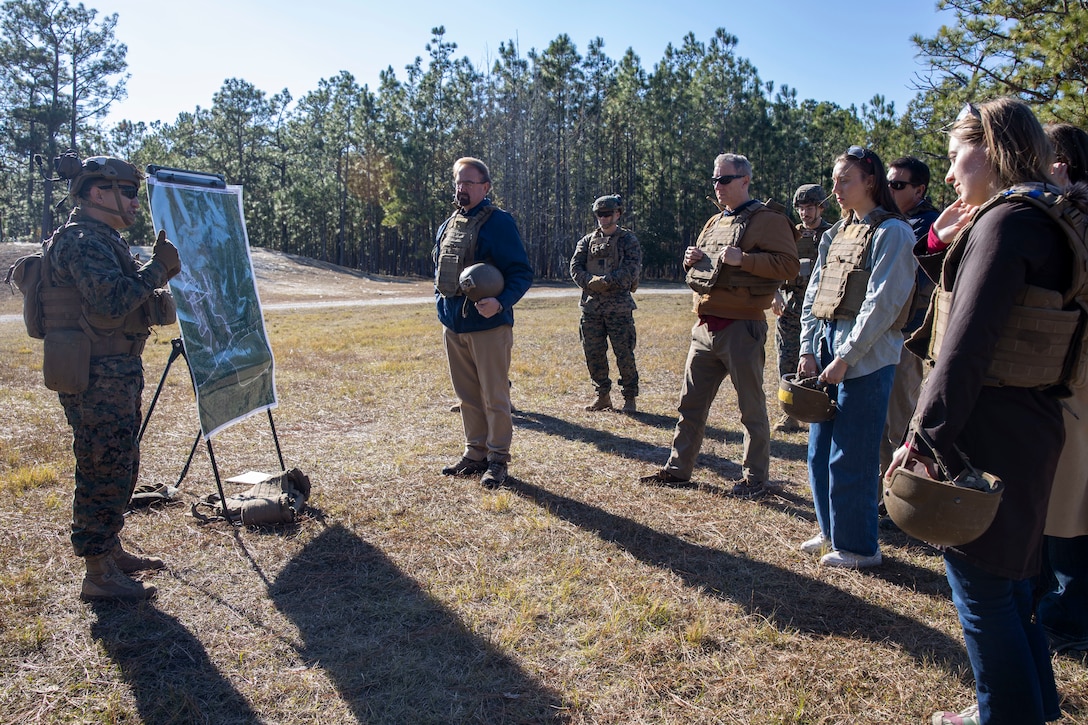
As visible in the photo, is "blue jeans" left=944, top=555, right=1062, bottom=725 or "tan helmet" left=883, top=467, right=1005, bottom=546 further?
"blue jeans" left=944, top=555, right=1062, bottom=725

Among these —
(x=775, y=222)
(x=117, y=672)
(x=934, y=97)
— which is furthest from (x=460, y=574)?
(x=934, y=97)

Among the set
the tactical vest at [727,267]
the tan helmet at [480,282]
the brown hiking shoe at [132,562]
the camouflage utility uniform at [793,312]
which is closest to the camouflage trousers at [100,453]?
the brown hiking shoe at [132,562]

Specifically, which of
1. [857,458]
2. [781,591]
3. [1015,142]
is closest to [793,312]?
[857,458]

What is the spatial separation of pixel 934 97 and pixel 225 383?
17994 millimetres

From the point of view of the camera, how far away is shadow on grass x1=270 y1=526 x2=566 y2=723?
2674 mm

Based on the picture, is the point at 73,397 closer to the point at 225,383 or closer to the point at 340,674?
the point at 225,383

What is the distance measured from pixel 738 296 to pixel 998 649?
9.06 ft

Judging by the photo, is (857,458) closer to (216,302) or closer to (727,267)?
(727,267)

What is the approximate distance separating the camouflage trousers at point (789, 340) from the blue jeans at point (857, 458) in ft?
11.0

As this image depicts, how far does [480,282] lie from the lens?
4.88 m

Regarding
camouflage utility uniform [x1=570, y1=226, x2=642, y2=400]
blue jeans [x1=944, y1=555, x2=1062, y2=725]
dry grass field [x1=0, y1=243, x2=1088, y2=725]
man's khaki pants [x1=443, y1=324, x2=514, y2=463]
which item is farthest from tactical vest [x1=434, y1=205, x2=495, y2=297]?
blue jeans [x1=944, y1=555, x2=1062, y2=725]

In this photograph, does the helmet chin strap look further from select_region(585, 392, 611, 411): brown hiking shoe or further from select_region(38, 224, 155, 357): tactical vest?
select_region(585, 392, 611, 411): brown hiking shoe

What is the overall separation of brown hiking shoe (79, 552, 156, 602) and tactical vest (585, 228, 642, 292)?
5.20 meters

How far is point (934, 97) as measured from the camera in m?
16.8
